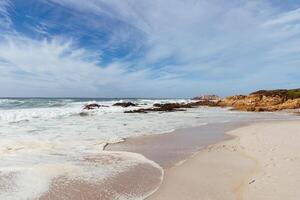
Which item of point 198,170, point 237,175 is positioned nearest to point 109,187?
point 198,170

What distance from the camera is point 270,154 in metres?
7.36

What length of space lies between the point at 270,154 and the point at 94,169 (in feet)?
13.9

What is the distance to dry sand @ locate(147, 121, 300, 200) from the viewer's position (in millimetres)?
4499

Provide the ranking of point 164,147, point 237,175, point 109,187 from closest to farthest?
1. point 109,187
2. point 237,175
3. point 164,147

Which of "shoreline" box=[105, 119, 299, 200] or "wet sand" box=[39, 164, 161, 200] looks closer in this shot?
"wet sand" box=[39, 164, 161, 200]

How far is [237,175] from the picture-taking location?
5664mm

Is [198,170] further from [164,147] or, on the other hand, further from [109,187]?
[164,147]

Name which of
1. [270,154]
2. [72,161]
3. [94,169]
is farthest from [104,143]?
[270,154]

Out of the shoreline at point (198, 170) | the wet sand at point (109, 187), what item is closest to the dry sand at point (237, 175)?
the shoreline at point (198, 170)

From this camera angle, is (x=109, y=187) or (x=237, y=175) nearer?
(x=109, y=187)

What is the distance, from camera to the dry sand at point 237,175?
4.50 metres

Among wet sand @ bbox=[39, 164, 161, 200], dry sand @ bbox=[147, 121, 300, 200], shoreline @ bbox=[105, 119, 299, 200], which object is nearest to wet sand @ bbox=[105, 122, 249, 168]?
shoreline @ bbox=[105, 119, 299, 200]

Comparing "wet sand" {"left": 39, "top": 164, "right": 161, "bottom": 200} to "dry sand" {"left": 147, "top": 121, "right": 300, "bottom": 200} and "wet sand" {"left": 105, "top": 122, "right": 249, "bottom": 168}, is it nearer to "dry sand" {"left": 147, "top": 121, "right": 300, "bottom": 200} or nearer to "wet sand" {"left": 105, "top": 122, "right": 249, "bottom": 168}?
"dry sand" {"left": 147, "top": 121, "right": 300, "bottom": 200}

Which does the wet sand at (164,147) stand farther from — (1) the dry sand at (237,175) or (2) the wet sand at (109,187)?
(2) the wet sand at (109,187)
